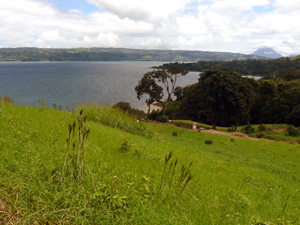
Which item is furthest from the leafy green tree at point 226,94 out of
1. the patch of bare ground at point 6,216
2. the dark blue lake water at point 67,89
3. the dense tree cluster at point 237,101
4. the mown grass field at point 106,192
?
the patch of bare ground at point 6,216

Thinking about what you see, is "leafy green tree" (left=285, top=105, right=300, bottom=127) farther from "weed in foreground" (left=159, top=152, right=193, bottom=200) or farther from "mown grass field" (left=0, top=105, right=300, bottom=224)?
"weed in foreground" (left=159, top=152, right=193, bottom=200)

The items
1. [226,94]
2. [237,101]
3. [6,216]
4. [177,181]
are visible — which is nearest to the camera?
[6,216]

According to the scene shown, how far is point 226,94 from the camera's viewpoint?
1049 inches

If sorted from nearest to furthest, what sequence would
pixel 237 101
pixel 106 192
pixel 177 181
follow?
pixel 106 192
pixel 177 181
pixel 237 101

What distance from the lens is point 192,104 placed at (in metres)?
42.4

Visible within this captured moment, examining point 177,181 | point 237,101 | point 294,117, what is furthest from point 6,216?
point 294,117

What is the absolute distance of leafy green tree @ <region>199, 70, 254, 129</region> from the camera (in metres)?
26.2

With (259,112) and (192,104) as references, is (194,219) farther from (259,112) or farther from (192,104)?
(259,112)

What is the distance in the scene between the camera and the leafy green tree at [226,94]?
86.1 feet

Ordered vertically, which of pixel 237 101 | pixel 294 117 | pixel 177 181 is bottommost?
pixel 294 117

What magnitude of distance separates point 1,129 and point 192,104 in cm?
3972

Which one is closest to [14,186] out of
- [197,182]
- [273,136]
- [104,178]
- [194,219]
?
[104,178]

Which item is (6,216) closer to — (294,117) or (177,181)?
(177,181)

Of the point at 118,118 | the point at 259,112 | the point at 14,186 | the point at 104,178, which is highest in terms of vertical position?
the point at 14,186
